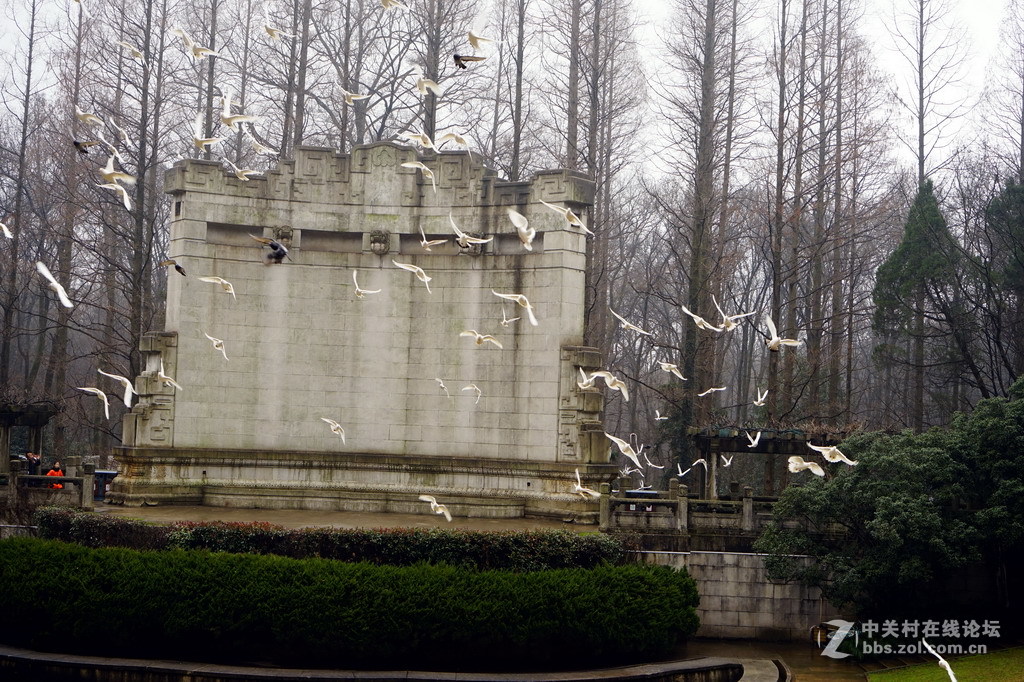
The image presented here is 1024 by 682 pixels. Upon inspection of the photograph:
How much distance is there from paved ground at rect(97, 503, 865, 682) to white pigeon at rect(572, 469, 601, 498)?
803mm

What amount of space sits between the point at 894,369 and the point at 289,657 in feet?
151

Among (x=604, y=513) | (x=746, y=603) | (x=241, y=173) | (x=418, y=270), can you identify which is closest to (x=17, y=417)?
(x=241, y=173)

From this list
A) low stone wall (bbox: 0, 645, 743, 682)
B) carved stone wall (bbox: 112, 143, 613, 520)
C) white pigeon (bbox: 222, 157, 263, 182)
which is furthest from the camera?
carved stone wall (bbox: 112, 143, 613, 520)

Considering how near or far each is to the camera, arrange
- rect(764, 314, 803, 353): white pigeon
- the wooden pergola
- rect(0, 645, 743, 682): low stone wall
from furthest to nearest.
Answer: the wooden pergola < rect(0, 645, 743, 682): low stone wall < rect(764, 314, 803, 353): white pigeon

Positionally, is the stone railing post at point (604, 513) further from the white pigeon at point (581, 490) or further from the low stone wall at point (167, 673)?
the low stone wall at point (167, 673)

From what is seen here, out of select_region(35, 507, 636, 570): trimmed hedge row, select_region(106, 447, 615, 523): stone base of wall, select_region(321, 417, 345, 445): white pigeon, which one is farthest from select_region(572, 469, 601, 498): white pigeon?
select_region(321, 417, 345, 445): white pigeon

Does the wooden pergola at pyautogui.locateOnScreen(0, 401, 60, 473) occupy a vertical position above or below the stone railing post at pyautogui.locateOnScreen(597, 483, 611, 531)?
above

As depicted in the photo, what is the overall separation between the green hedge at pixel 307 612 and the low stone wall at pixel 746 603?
3552 mm

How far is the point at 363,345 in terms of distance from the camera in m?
28.5

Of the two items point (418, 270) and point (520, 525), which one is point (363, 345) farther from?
point (418, 270)

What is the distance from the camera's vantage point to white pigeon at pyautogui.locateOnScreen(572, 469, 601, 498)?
24281mm

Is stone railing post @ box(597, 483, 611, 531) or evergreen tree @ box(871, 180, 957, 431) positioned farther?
evergreen tree @ box(871, 180, 957, 431)

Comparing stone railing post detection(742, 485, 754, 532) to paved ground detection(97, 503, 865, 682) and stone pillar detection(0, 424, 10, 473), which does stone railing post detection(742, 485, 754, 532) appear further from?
stone pillar detection(0, 424, 10, 473)

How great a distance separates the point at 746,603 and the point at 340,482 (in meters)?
10.8
